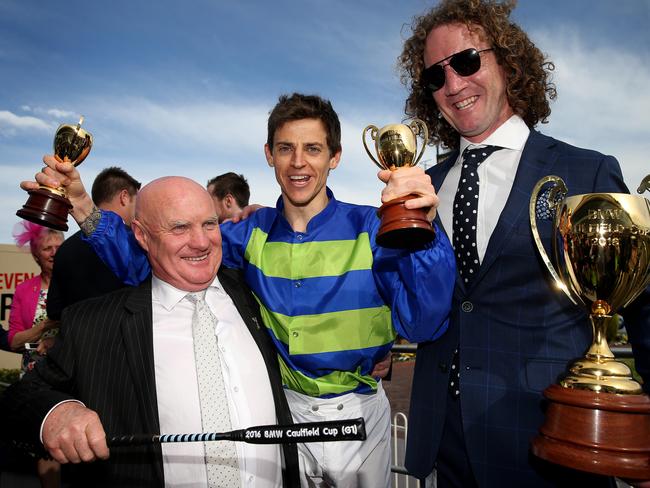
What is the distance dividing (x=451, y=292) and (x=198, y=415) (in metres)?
1.27

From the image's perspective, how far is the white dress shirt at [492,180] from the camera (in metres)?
2.33

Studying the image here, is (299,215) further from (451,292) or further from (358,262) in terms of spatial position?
(451,292)

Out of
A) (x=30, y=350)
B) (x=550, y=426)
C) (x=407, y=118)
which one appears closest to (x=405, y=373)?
(x=30, y=350)

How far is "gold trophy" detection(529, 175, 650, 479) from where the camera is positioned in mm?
1608

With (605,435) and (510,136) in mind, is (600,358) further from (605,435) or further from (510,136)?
(510,136)

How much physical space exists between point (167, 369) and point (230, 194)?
13.1 feet

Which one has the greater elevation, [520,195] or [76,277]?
[520,195]

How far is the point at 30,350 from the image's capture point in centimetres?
556

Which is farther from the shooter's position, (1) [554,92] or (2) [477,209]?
(1) [554,92]

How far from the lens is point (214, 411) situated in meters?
2.38

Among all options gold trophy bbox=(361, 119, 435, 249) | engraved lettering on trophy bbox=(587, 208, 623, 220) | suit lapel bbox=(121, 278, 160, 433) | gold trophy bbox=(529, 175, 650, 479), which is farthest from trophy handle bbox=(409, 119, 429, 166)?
suit lapel bbox=(121, 278, 160, 433)

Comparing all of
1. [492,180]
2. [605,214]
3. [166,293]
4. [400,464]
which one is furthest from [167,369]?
[400,464]

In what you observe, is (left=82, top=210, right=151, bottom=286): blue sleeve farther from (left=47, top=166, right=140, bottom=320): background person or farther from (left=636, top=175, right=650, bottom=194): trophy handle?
(left=636, top=175, right=650, bottom=194): trophy handle

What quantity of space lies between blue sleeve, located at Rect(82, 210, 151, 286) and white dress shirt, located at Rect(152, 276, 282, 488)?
0.28 m
